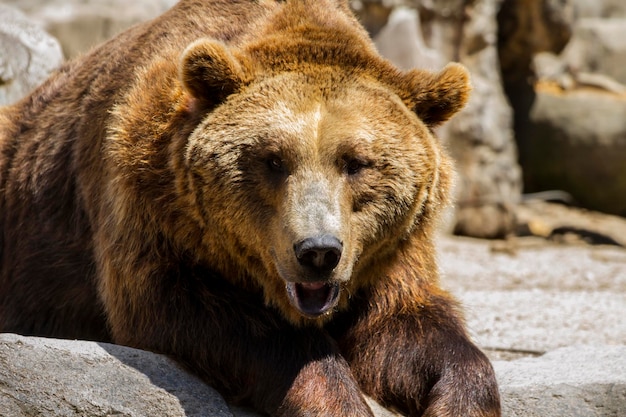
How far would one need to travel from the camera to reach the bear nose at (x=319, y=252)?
4012 mm

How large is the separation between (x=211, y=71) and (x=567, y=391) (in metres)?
2.21

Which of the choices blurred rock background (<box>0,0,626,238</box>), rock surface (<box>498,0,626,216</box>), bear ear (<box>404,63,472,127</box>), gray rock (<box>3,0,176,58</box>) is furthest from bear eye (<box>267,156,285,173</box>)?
rock surface (<box>498,0,626,216</box>)

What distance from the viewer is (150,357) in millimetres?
4410

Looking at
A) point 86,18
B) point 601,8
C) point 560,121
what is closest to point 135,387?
point 86,18

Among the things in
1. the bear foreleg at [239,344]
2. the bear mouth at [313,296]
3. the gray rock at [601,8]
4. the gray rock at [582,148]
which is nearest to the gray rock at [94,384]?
the bear foreleg at [239,344]

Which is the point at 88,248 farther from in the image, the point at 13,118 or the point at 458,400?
the point at 458,400

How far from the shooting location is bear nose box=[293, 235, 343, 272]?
4012 mm

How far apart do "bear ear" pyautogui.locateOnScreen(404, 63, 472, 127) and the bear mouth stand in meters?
1.11

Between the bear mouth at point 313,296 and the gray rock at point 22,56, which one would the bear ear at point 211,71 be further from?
the gray rock at point 22,56

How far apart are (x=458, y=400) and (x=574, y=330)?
297 centimetres

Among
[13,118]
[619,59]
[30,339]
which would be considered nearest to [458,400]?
[30,339]

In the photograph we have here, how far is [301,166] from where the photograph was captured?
4.44 meters

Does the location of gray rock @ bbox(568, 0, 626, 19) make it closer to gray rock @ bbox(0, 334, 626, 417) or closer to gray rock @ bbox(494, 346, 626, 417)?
gray rock @ bbox(494, 346, 626, 417)

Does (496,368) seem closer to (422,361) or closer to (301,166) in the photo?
(422,361)
